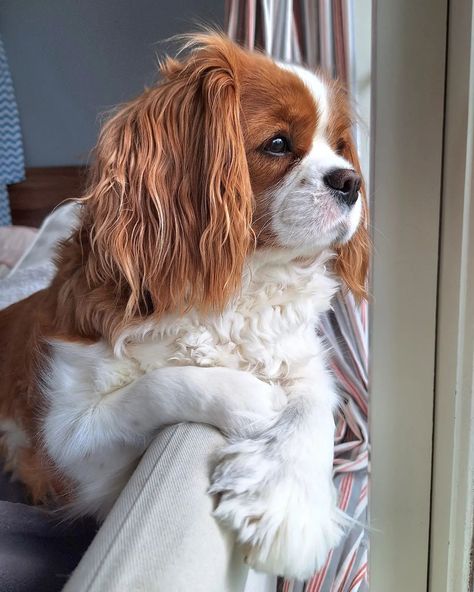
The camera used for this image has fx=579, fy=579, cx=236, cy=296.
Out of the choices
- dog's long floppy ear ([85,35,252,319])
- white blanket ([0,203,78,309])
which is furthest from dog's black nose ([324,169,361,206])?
white blanket ([0,203,78,309])

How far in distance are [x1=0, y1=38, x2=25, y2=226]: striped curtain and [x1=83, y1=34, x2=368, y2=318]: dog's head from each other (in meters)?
2.37

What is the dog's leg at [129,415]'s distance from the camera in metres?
0.82

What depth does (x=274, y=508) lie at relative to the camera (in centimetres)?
71

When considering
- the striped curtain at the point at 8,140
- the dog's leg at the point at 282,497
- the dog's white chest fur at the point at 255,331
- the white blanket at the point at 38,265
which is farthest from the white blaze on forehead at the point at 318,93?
the striped curtain at the point at 8,140

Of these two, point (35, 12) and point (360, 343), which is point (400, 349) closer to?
point (360, 343)

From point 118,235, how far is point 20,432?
58 cm

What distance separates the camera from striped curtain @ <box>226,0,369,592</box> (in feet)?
4.28

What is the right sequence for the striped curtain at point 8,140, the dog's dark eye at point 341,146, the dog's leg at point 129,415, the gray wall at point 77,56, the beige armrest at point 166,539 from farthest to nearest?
the striped curtain at point 8,140
the gray wall at point 77,56
the dog's dark eye at point 341,146
the dog's leg at point 129,415
the beige armrest at point 166,539

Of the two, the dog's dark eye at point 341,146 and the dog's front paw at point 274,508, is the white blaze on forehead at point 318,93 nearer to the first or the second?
the dog's dark eye at point 341,146

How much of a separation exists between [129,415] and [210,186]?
0.37 m

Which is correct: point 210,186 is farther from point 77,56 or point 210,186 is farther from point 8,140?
point 8,140

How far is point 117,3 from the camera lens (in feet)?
8.85

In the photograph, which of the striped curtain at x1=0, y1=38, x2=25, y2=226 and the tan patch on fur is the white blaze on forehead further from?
the striped curtain at x1=0, y1=38, x2=25, y2=226

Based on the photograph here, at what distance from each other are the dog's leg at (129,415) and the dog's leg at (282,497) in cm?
5
